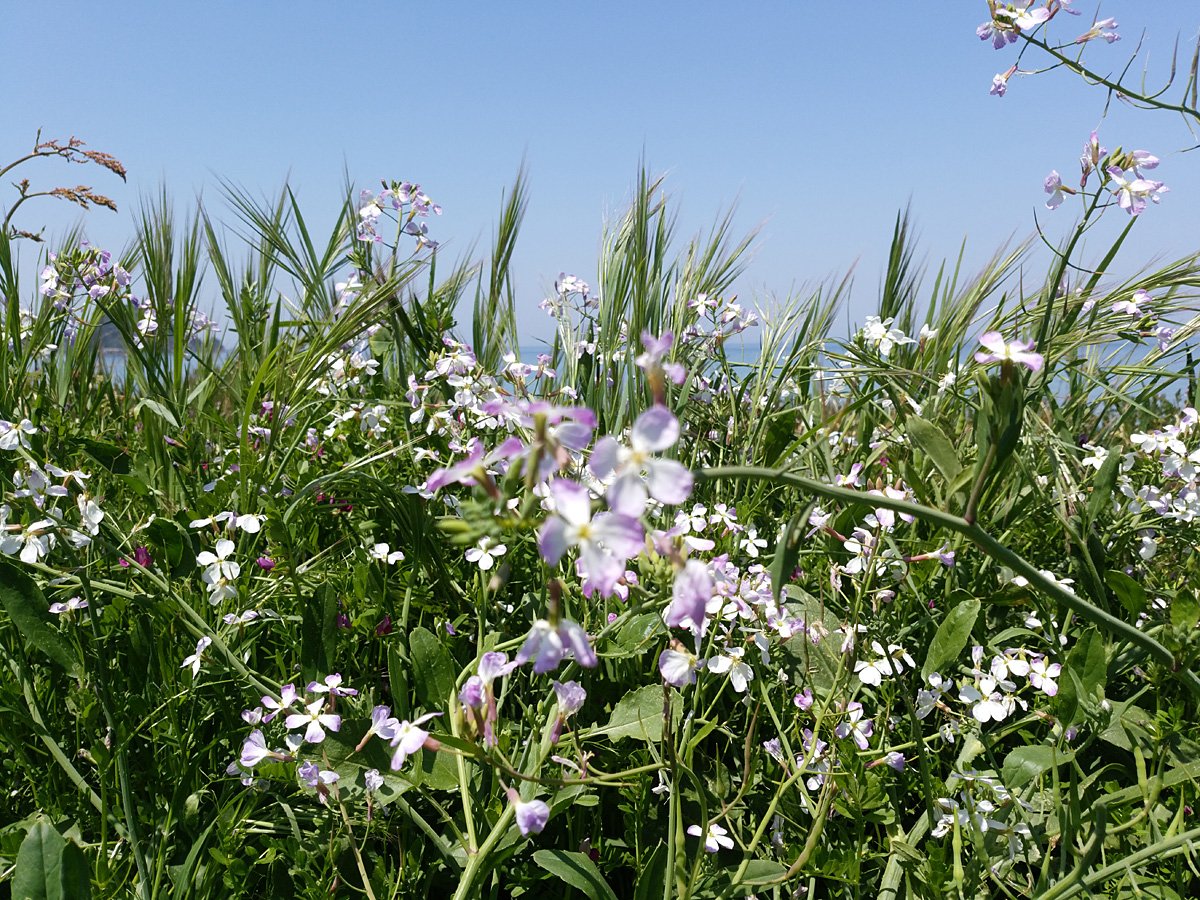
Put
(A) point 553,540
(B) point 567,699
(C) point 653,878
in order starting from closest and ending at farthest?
1. (A) point 553,540
2. (B) point 567,699
3. (C) point 653,878

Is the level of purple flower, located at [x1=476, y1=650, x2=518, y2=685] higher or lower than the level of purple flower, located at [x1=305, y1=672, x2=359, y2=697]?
higher

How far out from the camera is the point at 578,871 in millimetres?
905

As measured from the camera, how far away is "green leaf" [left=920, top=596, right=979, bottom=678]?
112 cm

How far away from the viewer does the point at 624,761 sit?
116 cm

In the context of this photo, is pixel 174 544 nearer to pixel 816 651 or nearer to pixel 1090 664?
pixel 816 651

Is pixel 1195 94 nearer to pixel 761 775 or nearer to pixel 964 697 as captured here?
pixel 964 697

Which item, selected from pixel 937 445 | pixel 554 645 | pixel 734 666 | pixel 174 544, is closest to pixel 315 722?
pixel 174 544

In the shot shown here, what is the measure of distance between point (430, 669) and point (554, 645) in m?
0.65

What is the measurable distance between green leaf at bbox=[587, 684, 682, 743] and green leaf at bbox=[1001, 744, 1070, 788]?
16.5 inches

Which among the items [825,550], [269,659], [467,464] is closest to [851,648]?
[825,550]

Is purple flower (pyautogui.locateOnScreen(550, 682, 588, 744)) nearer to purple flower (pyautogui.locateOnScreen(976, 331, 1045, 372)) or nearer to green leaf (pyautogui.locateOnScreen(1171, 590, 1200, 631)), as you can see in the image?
purple flower (pyautogui.locateOnScreen(976, 331, 1045, 372))

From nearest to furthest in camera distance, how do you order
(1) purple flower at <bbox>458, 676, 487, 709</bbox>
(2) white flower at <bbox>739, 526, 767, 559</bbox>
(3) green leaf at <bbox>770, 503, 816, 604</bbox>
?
(3) green leaf at <bbox>770, 503, 816, 604</bbox>, (1) purple flower at <bbox>458, 676, 487, 709</bbox>, (2) white flower at <bbox>739, 526, 767, 559</bbox>

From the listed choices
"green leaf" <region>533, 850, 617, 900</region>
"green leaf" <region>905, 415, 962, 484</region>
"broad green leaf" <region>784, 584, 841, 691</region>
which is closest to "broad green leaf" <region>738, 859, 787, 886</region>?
"green leaf" <region>533, 850, 617, 900</region>

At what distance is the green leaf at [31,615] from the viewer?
1.06 m
